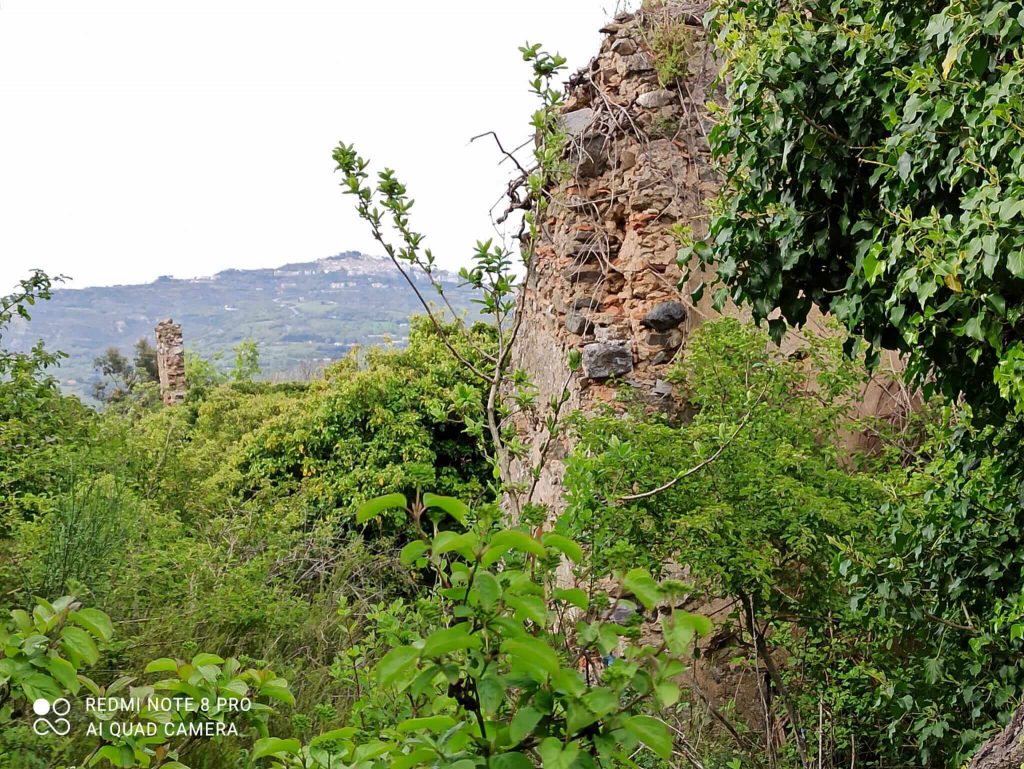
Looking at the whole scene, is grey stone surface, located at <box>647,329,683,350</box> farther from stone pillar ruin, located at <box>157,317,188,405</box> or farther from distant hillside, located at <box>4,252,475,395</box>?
distant hillside, located at <box>4,252,475,395</box>

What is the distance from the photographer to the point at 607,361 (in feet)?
21.8

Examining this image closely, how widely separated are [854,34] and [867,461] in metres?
3.48

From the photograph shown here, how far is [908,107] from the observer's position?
291 cm

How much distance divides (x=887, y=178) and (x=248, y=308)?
69.9 m

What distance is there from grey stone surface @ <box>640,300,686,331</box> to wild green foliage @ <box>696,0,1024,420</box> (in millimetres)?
2715

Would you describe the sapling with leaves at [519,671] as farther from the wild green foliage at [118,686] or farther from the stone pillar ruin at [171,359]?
the stone pillar ruin at [171,359]

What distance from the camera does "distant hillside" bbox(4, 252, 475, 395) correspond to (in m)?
55.1

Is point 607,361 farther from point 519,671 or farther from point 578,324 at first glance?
point 519,671

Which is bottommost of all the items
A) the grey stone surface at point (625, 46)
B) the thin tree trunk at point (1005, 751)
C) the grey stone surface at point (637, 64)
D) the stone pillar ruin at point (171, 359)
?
the thin tree trunk at point (1005, 751)

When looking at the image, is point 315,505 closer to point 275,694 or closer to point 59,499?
point 59,499

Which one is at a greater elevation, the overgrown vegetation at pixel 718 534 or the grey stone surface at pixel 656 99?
the grey stone surface at pixel 656 99

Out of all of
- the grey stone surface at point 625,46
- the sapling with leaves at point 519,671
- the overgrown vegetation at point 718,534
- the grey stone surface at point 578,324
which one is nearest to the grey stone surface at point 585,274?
the grey stone surface at point 578,324

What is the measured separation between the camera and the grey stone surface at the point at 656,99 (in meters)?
7.08

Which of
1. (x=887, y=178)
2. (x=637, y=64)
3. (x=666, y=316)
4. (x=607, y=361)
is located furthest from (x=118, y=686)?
(x=637, y=64)
